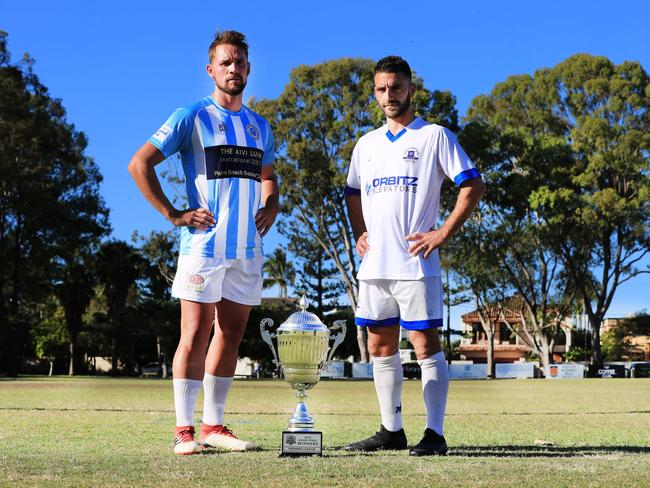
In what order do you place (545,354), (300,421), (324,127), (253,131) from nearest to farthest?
(300,421) < (253,131) < (324,127) < (545,354)

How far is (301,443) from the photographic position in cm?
520

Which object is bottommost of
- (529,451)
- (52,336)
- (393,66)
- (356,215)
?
(529,451)

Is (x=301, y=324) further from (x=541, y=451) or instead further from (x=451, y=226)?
(x=541, y=451)

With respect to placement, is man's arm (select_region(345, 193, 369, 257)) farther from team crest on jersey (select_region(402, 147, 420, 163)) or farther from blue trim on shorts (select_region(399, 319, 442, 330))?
blue trim on shorts (select_region(399, 319, 442, 330))

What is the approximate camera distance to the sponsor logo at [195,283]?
5.55 meters

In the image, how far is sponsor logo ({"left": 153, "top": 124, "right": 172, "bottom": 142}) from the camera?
223 inches

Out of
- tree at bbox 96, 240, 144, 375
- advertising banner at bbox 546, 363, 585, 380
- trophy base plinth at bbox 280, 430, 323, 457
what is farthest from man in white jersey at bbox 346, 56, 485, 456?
tree at bbox 96, 240, 144, 375

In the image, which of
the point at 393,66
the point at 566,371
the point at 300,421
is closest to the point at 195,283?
the point at 300,421

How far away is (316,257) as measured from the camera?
6391 centimetres

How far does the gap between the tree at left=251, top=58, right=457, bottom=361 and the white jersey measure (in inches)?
1290

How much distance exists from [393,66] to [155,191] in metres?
1.65

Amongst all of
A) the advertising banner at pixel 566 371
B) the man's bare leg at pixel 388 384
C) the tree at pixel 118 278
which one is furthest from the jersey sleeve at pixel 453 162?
the tree at pixel 118 278

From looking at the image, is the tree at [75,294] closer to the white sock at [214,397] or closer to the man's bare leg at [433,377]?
the white sock at [214,397]

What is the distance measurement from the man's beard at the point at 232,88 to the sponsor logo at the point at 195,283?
46.2 inches
